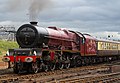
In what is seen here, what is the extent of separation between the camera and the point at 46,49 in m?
22.7

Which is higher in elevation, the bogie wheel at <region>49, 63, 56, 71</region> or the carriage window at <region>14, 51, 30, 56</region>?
the carriage window at <region>14, 51, 30, 56</region>

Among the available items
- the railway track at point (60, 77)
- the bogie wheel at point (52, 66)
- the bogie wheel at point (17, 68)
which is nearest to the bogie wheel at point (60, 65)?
the bogie wheel at point (52, 66)

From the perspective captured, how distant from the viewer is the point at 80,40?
30766 millimetres

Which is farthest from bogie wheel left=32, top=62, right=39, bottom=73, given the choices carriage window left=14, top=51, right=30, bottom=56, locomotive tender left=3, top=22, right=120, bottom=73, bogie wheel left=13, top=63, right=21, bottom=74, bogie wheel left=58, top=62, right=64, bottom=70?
bogie wheel left=58, top=62, right=64, bottom=70

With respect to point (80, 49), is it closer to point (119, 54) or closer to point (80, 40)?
point (80, 40)

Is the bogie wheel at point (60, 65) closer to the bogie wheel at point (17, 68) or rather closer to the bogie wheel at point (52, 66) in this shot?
the bogie wheel at point (52, 66)

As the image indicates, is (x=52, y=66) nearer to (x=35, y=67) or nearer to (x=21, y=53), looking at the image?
(x=35, y=67)

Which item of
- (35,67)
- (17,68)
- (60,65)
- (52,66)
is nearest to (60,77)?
(35,67)

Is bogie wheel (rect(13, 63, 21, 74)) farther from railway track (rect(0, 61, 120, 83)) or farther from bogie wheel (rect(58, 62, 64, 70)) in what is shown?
bogie wheel (rect(58, 62, 64, 70))

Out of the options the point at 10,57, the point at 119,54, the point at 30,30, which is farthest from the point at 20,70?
the point at 119,54

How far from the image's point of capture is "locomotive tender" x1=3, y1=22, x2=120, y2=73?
21641 millimetres

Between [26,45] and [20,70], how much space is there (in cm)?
212

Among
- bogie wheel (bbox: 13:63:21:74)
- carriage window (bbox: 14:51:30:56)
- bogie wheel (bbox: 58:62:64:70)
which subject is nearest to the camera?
carriage window (bbox: 14:51:30:56)

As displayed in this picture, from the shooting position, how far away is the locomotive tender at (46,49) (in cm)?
2164
